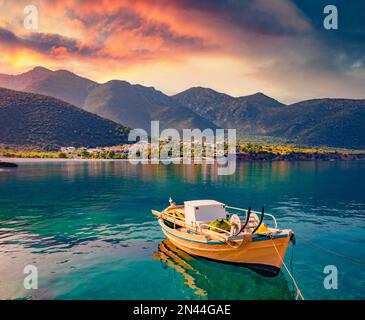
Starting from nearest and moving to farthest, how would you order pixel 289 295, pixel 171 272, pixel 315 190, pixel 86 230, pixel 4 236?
pixel 289 295 → pixel 171 272 → pixel 4 236 → pixel 86 230 → pixel 315 190

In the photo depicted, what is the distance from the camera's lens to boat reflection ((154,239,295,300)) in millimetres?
19141

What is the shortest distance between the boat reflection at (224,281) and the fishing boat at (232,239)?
1.80ft

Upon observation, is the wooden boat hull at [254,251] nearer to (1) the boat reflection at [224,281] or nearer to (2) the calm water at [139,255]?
(1) the boat reflection at [224,281]

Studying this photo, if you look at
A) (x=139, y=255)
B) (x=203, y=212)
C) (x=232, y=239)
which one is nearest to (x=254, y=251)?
(x=232, y=239)

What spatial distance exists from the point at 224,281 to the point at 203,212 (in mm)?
7052

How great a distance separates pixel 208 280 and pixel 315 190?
185 feet

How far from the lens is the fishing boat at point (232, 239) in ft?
68.7

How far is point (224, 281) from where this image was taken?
20.9m

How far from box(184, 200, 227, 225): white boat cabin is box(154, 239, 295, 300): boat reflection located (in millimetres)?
3271

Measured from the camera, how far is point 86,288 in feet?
64.6

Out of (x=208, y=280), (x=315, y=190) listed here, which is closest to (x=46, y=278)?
(x=208, y=280)

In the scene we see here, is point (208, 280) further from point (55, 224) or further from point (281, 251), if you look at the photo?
point (55, 224)

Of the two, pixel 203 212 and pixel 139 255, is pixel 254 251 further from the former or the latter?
pixel 139 255

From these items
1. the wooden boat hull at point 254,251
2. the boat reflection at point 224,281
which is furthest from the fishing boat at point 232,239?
the boat reflection at point 224,281
